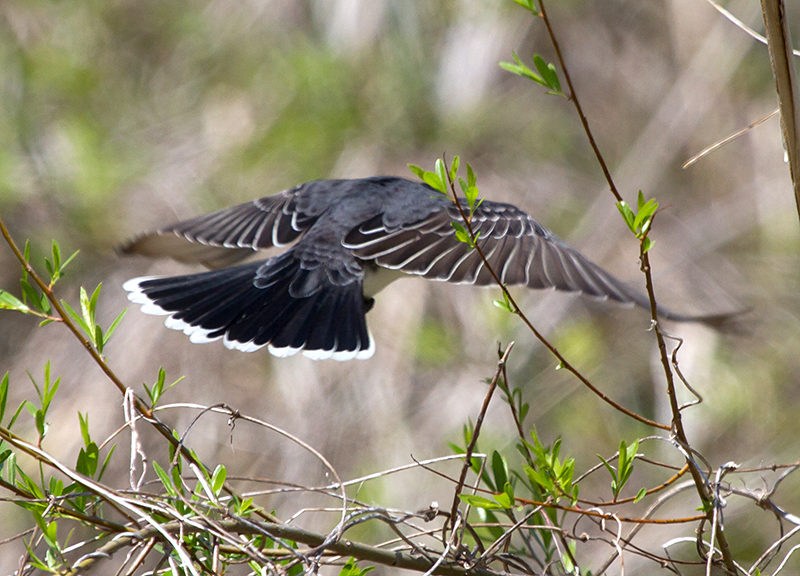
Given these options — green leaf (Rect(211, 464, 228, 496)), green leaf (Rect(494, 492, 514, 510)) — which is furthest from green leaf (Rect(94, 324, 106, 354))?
green leaf (Rect(494, 492, 514, 510))

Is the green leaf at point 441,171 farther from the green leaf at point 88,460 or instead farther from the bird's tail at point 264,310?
the bird's tail at point 264,310

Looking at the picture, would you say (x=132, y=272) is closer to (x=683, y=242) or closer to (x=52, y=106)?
(x=52, y=106)

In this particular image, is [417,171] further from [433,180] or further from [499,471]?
[499,471]

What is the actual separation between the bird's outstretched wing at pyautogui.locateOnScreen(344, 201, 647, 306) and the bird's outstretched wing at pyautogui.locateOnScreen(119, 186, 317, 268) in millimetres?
451

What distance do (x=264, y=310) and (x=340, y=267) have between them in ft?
1.27

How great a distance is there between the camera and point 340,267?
3.20 metres

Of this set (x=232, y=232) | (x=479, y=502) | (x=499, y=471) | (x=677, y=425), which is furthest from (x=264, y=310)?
(x=677, y=425)

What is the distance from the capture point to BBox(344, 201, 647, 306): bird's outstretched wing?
262 centimetres

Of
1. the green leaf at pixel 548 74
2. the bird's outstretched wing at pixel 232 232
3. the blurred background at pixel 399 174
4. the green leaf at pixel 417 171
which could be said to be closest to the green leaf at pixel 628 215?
the green leaf at pixel 548 74

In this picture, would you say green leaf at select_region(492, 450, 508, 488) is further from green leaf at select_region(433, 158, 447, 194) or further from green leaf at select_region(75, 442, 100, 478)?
green leaf at select_region(75, 442, 100, 478)

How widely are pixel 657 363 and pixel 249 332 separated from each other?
2.64 meters

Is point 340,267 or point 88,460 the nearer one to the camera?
point 88,460

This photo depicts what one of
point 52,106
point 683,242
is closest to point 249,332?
point 52,106

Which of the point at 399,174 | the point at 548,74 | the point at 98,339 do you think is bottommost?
the point at 98,339
